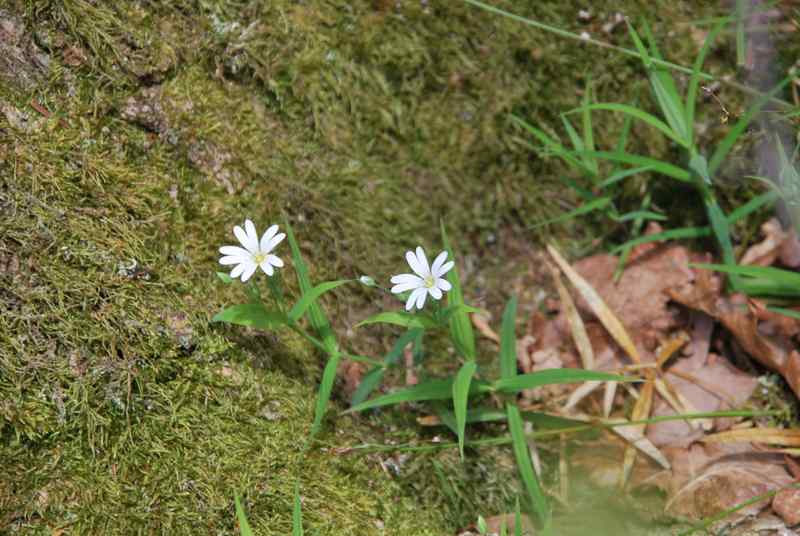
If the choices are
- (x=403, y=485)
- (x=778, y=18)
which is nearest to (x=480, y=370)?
(x=403, y=485)

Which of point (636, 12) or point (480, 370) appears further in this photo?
point (636, 12)

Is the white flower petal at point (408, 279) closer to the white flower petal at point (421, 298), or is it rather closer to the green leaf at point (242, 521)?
the white flower petal at point (421, 298)

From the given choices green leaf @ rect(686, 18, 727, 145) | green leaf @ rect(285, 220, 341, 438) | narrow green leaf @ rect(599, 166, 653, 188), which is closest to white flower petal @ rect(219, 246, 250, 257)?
green leaf @ rect(285, 220, 341, 438)

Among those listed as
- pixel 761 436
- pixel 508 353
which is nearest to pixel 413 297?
pixel 508 353

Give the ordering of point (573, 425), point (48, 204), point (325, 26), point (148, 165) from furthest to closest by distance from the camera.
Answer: point (325, 26), point (573, 425), point (148, 165), point (48, 204)

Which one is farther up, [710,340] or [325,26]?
[325,26]

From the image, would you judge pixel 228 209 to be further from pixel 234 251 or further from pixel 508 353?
pixel 508 353

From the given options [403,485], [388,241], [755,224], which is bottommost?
[403,485]

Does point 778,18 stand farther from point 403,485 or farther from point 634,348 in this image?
point 403,485
